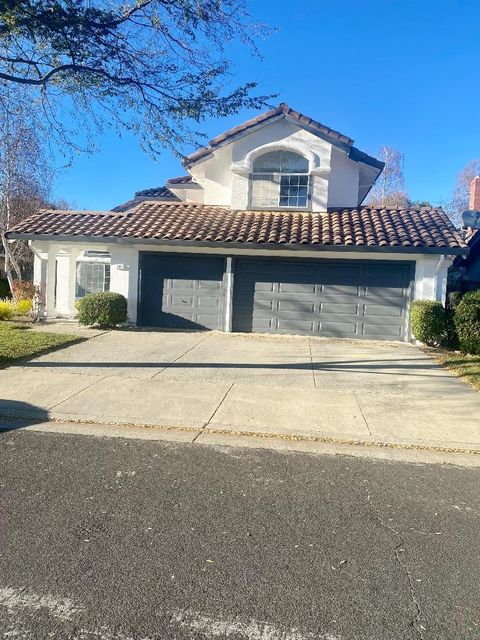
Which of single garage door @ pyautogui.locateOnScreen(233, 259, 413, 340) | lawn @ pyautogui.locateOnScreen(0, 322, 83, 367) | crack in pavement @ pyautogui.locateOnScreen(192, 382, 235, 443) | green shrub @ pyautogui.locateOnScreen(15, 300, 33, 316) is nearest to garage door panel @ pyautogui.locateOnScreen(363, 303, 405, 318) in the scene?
single garage door @ pyautogui.locateOnScreen(233, 259, 413, 340)

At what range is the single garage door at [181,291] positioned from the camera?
13.7 meters

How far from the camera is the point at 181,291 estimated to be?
1387 centimetres

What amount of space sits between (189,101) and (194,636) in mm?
10183

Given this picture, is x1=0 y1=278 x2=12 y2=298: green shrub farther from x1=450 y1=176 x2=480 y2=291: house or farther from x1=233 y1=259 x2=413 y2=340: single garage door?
x1=450 y1=176 x2=480 y2=291: house

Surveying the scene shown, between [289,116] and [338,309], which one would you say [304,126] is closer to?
[289,116]

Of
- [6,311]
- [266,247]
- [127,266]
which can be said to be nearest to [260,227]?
[266,247]

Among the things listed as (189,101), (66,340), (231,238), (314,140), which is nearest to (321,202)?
(314,140)

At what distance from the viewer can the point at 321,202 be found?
14844 millimetres

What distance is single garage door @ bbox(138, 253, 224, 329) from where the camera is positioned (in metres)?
13.7

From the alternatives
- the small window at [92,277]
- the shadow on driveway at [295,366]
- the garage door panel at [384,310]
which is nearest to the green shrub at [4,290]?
the small window at [92,277]

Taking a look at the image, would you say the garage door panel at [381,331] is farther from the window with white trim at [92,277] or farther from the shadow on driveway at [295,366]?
the window with white trim at [92,277]

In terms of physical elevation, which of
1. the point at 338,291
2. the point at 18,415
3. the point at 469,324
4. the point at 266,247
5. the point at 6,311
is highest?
the point at 266,247

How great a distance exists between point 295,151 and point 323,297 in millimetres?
5113

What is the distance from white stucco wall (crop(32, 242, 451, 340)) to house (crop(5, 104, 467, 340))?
0.03 m
